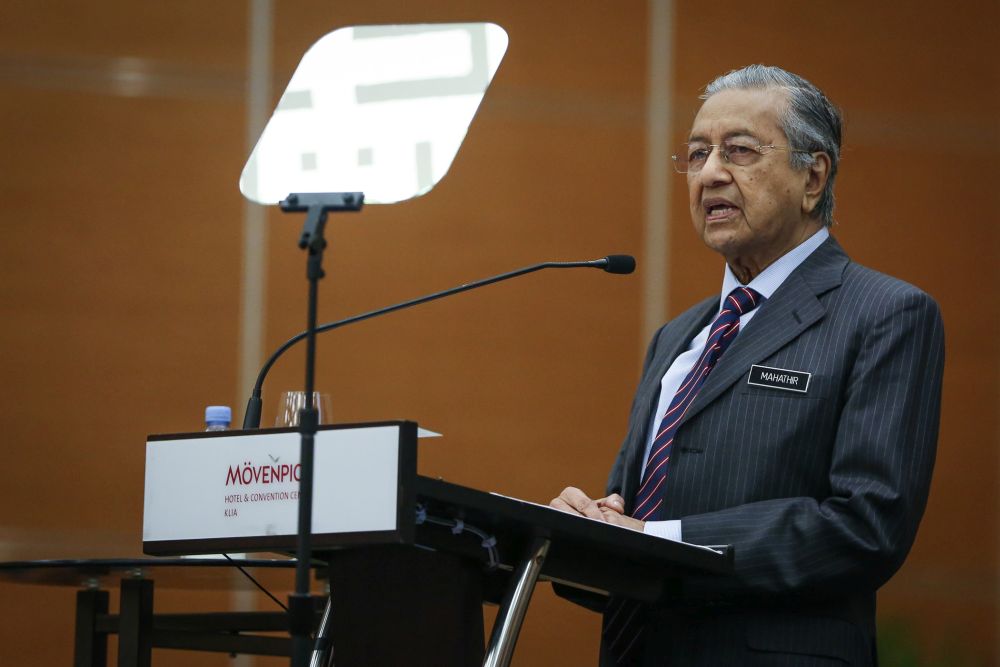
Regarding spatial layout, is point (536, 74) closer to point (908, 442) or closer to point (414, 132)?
point (414, 132)

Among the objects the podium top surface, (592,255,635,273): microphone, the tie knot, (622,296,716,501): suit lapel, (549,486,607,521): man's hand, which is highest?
(592,255,635,273): microphone

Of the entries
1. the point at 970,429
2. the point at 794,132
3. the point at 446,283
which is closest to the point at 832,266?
the point at 794,132

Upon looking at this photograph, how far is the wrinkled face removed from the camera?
7.68 feet

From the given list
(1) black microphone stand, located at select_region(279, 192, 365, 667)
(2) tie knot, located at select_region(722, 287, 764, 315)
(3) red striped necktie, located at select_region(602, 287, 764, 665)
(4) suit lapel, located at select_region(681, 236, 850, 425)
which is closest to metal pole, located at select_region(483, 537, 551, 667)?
(1) black microphone stand, located at select_region(279, 192, 365, 667)

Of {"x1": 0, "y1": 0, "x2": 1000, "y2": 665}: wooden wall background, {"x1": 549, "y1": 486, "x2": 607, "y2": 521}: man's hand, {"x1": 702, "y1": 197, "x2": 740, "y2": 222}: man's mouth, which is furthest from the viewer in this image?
{"x1": 0, "y1": 0, "x2": 1000, "y2": 665}: wooden wall background

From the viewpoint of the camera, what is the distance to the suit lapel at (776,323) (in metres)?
2.12

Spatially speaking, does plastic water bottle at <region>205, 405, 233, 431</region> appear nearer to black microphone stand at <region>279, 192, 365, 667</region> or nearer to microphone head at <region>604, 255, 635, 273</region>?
microphone head at <region>604, 255, 635, 273</region>

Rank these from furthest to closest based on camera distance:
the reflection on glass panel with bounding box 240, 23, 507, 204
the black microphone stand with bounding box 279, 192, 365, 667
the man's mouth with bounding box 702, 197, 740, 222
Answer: the reflection on glass panel with bounding box 240, 23, 507, 204 < the man's mouth with bounding box 702, 197, 740, 222 < the black microphone stand with bounding box 279, 192, 365, 667

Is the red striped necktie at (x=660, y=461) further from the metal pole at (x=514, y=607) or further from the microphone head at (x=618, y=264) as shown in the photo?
the metal pole at (x=514, y=607)

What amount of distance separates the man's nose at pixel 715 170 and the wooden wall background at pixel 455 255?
196 cm

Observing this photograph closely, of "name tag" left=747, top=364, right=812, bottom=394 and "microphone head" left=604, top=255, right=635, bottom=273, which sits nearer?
"name tag" left=747, top=364, right=812, bottom=394

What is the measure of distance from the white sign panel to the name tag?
31.3 inches

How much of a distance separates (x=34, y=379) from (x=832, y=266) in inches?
109

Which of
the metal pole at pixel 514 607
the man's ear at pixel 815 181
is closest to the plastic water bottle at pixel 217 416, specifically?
the metal pole at pixel 514 607
